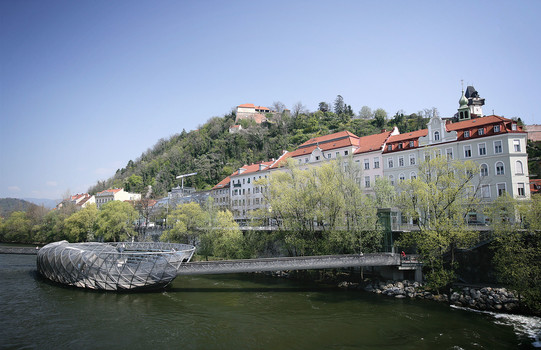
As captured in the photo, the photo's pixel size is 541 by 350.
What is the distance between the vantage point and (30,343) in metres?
16.7

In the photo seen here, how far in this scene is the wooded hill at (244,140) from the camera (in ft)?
321

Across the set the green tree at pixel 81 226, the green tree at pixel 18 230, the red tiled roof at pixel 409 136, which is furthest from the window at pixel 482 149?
the green tree at pixel 18 230

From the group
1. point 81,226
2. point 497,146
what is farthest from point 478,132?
point 81,226

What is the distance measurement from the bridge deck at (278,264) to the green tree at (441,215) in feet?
12.3

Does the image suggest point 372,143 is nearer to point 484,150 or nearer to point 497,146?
point 484,150

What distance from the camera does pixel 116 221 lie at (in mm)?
56031

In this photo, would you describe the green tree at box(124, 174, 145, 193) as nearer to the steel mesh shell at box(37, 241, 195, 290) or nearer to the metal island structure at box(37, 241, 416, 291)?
the steel mesh shell at box(37, 241, 195, 290)

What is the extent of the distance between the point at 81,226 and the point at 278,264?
52579 millimetres

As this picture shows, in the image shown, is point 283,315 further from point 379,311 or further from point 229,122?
point 229,122

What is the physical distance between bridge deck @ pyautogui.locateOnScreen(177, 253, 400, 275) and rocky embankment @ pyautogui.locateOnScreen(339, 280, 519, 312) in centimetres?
210

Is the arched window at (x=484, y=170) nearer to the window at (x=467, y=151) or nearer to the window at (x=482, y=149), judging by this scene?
the window at (x=482, y=149)

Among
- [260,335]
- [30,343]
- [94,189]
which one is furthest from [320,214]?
[94,189]

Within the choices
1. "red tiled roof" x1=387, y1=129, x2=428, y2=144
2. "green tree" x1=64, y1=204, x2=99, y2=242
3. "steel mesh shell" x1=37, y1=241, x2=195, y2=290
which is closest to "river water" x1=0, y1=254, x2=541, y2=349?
"steel mesh shell" x1=37, y1=241, x2=195, y2=290

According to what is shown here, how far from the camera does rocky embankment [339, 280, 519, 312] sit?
71.2 feet
